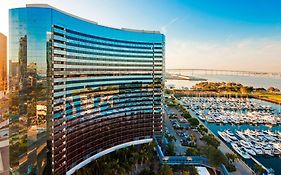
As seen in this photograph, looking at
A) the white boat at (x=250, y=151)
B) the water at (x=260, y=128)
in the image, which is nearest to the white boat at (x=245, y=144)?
the white boat at (x=250, y=151)

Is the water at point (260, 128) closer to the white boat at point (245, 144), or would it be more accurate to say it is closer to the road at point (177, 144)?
the white boat at point (245, 144)

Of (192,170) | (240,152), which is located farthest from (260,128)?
(192,170)

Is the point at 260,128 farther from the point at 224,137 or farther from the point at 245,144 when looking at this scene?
the point at 245,144

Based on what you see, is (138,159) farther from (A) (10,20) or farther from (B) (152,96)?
(A) (10,20)

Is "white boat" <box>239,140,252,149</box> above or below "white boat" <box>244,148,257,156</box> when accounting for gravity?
above

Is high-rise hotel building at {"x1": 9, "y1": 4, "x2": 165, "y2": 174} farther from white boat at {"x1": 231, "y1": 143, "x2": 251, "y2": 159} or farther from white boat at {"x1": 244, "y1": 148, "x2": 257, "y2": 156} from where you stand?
white boat at {"x1": 244, "y1": 148, "x2": 257, "y2": 156}

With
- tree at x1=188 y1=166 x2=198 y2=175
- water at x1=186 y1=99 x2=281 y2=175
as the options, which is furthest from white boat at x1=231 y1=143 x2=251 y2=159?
tree at x1=188 y1=166 x2=198 y2=175

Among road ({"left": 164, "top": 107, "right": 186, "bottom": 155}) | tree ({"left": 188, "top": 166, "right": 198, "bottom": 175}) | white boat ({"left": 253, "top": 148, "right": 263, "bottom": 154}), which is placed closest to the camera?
tree ({"left": 188, "top": 166, "right": 198, "bottom": 175})

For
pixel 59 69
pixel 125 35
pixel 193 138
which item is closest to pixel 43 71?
pixel 59 69
